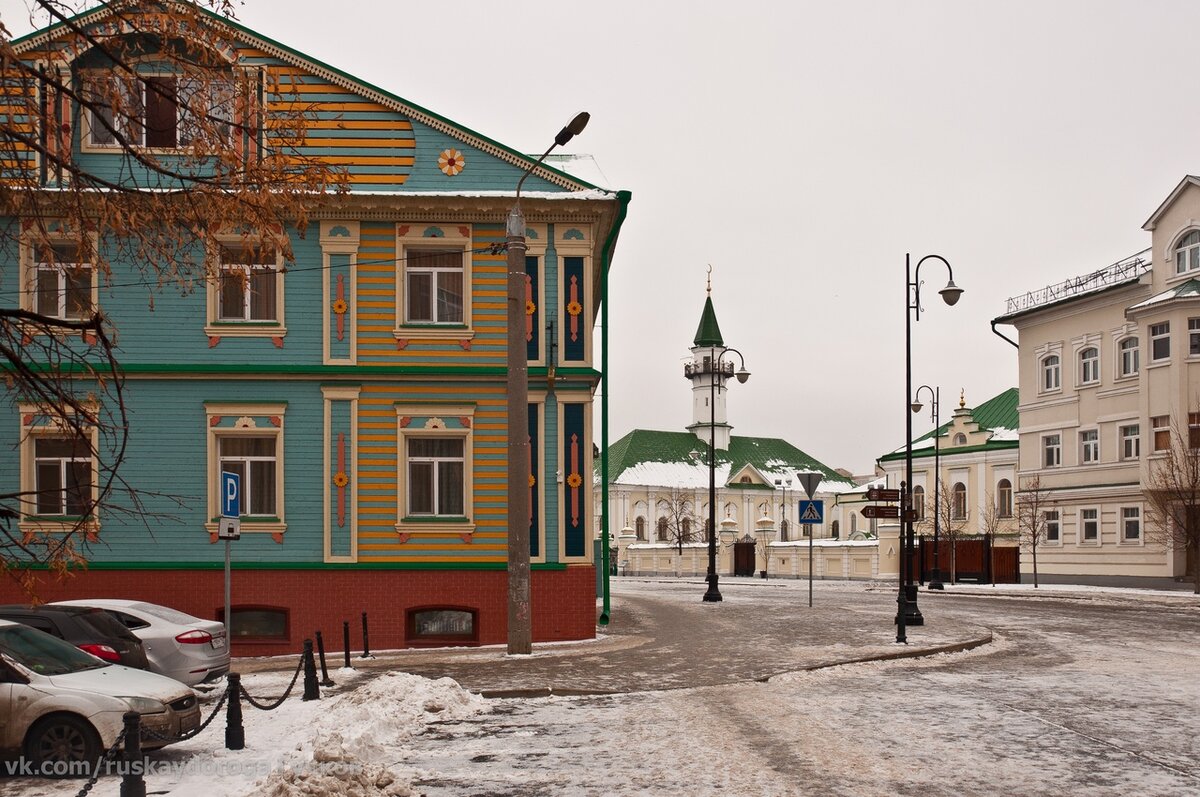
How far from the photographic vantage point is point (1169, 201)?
46094 mm

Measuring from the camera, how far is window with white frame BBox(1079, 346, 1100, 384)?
51325 mm

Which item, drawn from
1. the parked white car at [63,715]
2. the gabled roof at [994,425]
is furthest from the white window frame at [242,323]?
the gabled roof at [994,425]

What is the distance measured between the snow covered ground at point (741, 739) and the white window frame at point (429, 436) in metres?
5.01

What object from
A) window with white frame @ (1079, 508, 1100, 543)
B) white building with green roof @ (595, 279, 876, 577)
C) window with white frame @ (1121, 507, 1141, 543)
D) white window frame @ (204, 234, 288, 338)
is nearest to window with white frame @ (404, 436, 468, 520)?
white window frame @ (204, 234, 288, 338)

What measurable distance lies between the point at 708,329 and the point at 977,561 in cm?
7020

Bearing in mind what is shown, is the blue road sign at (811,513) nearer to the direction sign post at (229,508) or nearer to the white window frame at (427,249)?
the white window frame at (427,249)

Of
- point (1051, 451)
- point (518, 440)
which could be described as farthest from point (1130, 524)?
point (518, 440)

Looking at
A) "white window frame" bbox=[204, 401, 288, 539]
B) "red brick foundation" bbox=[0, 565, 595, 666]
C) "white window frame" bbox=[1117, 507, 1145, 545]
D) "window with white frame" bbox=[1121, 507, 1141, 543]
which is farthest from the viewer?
"window with white frame" bbox=[1121, 507, 1141, 543]

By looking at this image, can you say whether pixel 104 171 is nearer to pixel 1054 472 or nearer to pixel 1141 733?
pixel 1141 733

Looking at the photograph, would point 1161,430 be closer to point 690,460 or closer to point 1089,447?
point 1089,447

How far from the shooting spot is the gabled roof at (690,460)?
118250 millimetres

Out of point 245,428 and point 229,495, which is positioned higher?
point 245,428

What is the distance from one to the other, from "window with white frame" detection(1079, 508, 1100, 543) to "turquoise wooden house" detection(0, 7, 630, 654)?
36230mm

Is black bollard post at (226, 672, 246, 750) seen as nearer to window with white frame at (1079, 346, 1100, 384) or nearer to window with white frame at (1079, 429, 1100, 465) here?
window with white frame at (1079, 429, 1100, 465)
